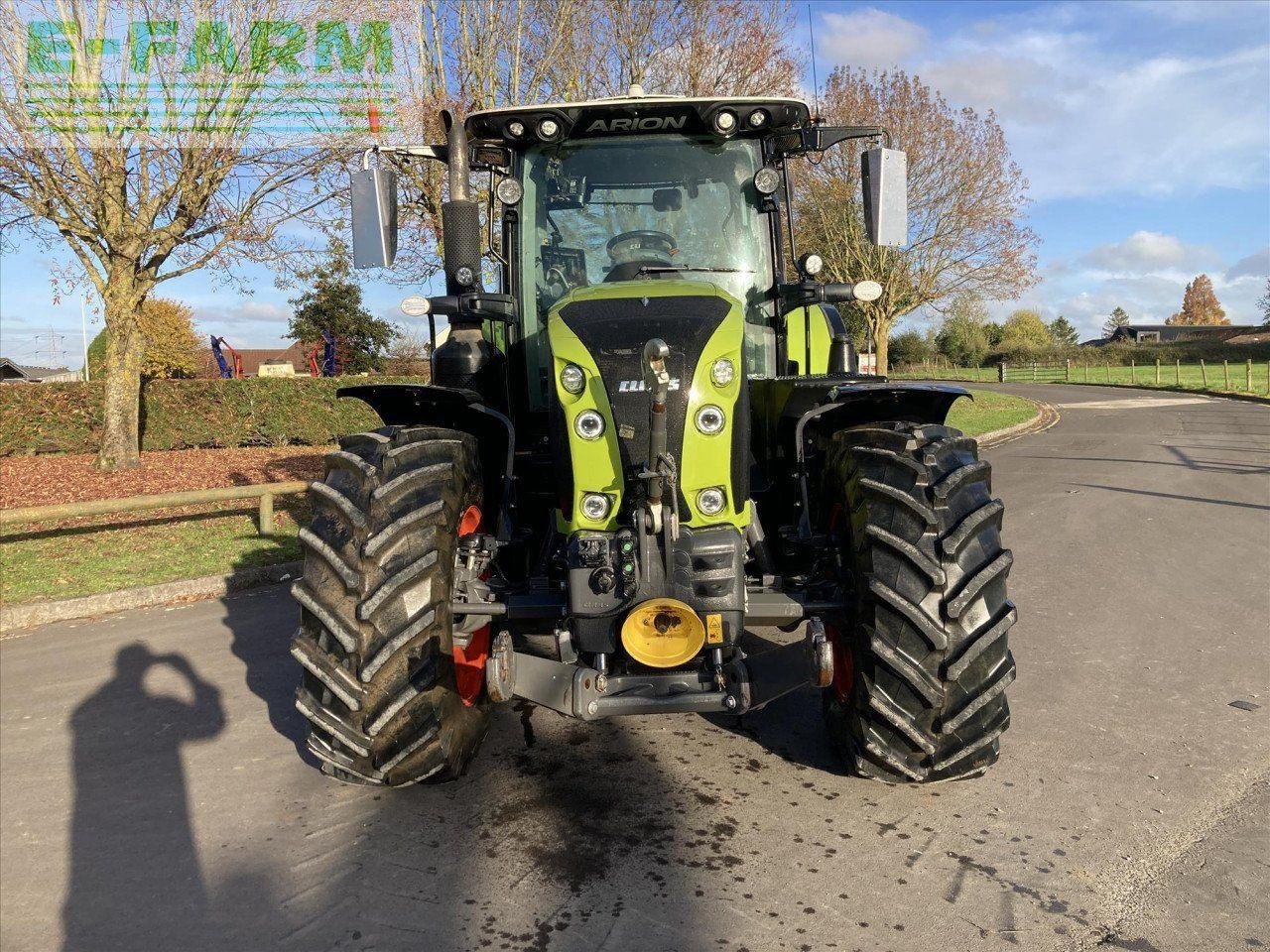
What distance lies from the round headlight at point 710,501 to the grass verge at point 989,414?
17.0 metres

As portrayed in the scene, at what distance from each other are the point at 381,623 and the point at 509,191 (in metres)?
2.23

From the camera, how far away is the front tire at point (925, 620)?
346cm

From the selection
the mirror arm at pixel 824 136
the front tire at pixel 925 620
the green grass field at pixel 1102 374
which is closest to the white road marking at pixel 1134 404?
the green grass field at pixel 1102 374

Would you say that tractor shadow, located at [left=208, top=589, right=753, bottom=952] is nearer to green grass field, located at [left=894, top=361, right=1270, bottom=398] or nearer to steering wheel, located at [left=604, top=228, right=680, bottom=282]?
steering wheel, located at [left=604, top=228, right=680, bottom=282]

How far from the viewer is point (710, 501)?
139 inches

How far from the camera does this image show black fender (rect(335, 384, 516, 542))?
416cm

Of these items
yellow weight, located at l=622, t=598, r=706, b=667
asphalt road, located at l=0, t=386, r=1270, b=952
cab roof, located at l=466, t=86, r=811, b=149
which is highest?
cab roof, located at l=466, t=86, r=811, b=149

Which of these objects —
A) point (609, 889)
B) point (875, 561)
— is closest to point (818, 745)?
point (875, 561)

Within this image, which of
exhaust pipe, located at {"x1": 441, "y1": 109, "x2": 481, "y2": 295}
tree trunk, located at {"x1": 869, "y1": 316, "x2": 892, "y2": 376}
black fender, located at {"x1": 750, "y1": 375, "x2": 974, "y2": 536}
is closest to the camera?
black fender, located at {"x1": 750, "y1": 375, "x2": 974, "y2": 536}

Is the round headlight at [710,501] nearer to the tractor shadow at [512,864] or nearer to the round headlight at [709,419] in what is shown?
the round headlight at [709,419]

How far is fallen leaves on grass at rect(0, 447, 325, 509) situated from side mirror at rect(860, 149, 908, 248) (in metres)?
9.92

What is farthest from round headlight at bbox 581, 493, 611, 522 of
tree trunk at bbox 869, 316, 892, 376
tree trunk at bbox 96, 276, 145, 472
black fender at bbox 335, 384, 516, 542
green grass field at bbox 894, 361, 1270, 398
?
green grass field at bbox 894, 361, 1270, 398

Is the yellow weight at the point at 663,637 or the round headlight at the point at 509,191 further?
the round headlight at the point at 509,191

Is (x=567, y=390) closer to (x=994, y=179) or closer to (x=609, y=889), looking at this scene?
(x=609, y=889)
